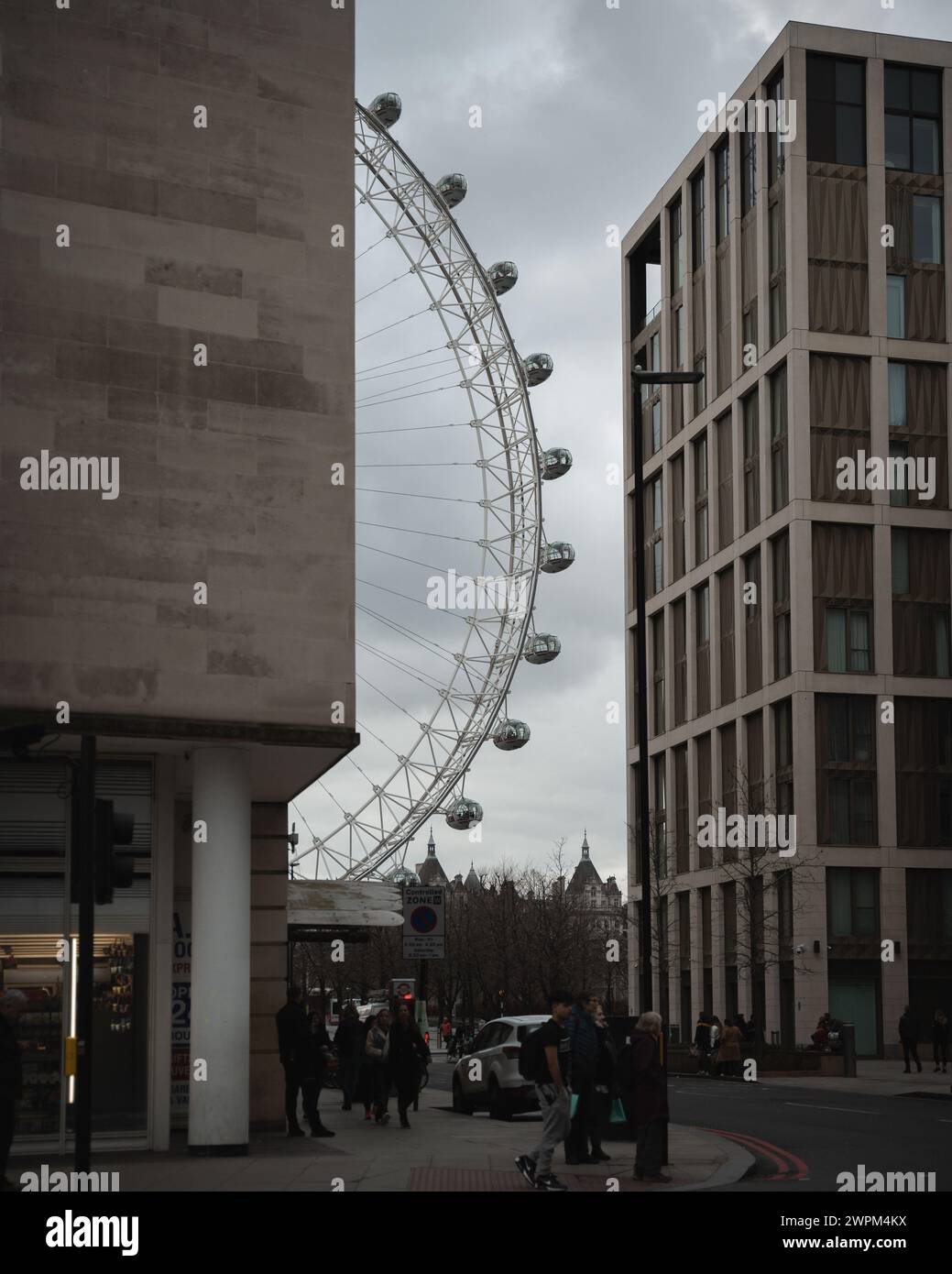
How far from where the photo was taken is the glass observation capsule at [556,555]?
136 ft

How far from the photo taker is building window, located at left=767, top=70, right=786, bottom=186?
67.9 meters

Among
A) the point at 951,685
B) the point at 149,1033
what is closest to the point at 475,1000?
the point at 951,685

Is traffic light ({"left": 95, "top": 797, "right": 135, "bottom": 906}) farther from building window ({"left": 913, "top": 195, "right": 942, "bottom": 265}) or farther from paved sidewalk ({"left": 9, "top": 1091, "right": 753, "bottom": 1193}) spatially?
building window ({"left": 913, "top": 195, "right": 942, "bottom": 265})

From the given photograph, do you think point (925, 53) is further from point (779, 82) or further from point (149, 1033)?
point (149, 1033)

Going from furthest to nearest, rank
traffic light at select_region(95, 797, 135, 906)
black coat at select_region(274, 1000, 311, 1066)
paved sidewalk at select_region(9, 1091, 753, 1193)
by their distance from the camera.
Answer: black coat at select_region(274, 1000, 311, 1066), paved sidewalk at select_region(9, 1091, 753, 1193), traffic light at select_region(95, 797, 135, 906)

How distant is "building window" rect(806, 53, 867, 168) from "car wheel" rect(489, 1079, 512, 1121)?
158 feet

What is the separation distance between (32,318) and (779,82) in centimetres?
5490

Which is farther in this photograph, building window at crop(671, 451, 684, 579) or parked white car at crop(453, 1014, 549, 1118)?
building window at crop(671, 451, 684, 579)

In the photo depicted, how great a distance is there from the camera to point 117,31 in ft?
69.0

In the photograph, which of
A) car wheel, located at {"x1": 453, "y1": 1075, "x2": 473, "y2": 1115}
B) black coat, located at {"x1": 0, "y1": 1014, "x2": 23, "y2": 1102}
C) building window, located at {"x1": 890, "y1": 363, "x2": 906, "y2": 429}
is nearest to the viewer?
black coat, located at {"x1": 0, "y1": 1014, "x2": 23, "y2": 1102}

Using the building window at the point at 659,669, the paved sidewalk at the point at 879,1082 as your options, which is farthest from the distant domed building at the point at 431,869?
the paved sidewalk at the point at 879,1082

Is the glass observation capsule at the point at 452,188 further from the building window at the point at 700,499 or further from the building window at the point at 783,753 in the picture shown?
the building window at the point at 700,499

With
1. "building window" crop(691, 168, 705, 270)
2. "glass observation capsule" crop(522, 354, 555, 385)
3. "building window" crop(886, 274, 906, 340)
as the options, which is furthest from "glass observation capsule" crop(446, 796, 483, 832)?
"building window" crop(691, 168, 705, 270)
